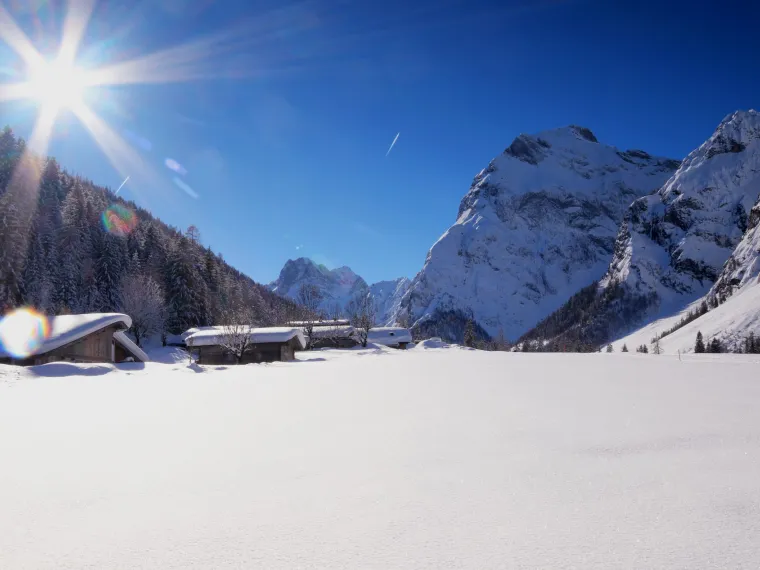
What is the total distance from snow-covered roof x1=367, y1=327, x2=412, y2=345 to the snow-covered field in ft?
242

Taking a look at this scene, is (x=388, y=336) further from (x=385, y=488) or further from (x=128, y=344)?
(x=385, y=488)

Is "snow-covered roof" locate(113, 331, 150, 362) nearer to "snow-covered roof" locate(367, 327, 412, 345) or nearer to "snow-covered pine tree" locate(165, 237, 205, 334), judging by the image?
"snow-covered pine tree" locate(165, 237, 205, 334)

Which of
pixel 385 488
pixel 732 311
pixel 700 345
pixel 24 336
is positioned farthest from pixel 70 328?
pixel 732 311

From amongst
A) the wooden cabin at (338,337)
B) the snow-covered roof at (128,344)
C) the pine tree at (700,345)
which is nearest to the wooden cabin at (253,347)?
the snow-covered roof at (128,344)

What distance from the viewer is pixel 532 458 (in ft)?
12.7

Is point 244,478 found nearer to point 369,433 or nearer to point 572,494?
point 369,433

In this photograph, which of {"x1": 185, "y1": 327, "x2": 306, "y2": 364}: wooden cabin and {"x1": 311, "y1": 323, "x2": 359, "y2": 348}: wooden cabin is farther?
{"x1": 311, "y1": 323, "x2": 359, "y2": 348}: wooden cabin

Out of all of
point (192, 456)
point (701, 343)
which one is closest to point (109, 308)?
point (192, 456)

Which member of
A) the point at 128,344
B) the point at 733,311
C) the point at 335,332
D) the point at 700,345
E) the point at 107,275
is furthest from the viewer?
the point at 733,311

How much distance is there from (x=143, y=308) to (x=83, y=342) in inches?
1063

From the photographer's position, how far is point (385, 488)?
10.5ft

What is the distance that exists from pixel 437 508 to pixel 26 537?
2.46 meters

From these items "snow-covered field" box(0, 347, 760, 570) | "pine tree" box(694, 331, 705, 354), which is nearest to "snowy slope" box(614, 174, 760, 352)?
"pine tree" box(694, 331, 705, 354)

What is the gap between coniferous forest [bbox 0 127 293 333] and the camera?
48.6 meters
